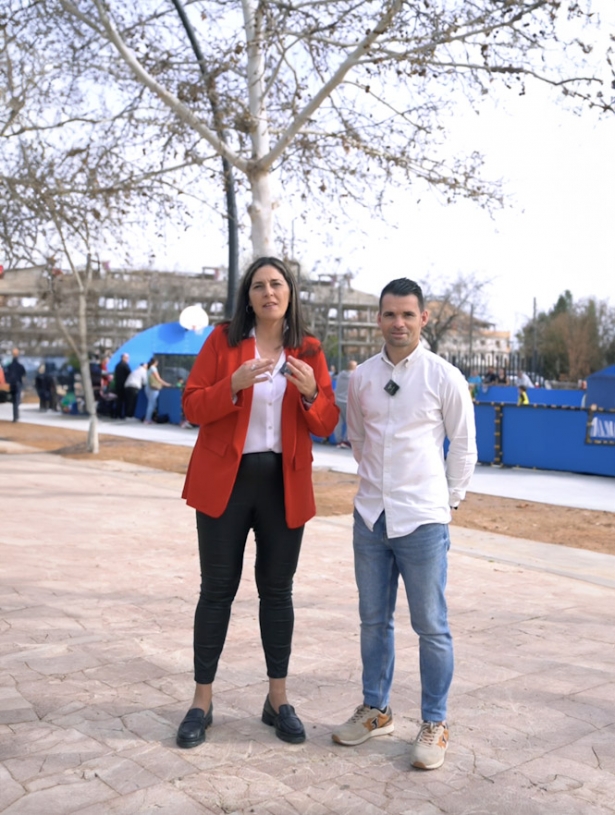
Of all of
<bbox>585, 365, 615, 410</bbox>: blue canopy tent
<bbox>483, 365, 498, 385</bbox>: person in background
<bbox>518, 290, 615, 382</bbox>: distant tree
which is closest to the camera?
<bbox>585, 365, 615, 410</bbox>: blue canopy tent

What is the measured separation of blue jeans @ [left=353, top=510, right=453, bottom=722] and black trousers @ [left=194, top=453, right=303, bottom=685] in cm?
32

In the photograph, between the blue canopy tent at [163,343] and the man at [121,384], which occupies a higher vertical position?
the blue canopy tent at [163,343]

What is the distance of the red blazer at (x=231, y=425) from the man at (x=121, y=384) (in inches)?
890

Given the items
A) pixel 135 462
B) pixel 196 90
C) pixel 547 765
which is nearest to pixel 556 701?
pixel 547 765

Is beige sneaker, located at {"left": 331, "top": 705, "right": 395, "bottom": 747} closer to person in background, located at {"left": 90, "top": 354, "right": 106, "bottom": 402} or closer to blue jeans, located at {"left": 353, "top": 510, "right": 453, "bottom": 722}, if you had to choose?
blue jeans, located at {"left": 353, "top": 510, "right": 453, "bottom": 722}

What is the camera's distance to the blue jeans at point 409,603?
3684 mm

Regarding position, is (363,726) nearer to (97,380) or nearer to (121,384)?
(121,384)

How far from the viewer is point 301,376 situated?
12.2ft

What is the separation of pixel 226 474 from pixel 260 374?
439 mm

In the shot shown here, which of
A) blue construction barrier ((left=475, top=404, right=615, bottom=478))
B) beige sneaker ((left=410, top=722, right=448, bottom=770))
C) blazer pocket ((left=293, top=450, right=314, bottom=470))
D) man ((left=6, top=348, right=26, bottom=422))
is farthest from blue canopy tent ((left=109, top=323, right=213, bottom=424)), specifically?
beige sneaker ((left=410, top=722, right=448, bottom=770))

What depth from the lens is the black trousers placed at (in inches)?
150

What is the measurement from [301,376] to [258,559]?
2.74ft

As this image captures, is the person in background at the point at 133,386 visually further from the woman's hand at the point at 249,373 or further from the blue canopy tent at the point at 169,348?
the woman's hand at the point at 249,373

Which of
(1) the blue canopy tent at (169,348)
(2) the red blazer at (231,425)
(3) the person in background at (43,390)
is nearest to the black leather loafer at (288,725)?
(2) the red blazer at (231,425)
